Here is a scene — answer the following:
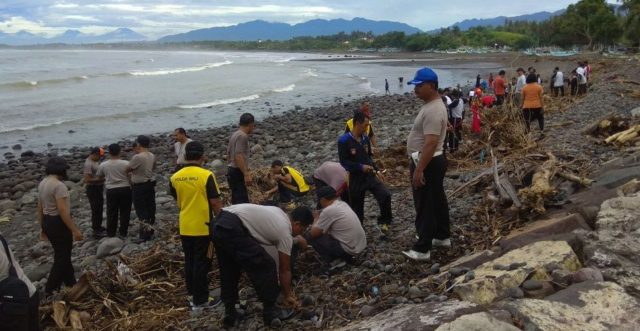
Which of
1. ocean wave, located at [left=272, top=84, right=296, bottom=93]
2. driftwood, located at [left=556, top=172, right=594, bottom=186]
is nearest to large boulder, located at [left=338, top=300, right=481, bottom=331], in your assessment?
driftwood, located at [left=556, top=172, right=594, bottom=186]

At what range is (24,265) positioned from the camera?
26.2 ft

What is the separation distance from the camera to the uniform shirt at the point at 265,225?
14.5 feet

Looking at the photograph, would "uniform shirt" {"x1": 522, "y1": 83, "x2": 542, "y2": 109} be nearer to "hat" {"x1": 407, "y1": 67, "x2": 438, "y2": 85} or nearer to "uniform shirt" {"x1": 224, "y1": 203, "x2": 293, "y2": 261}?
"hat" {"x1": 407, "y1": 67, "x2": 438, "y2": 85}

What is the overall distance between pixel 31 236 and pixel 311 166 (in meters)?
6.29

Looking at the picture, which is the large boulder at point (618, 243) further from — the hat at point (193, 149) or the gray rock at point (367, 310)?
the hat at point (193, 149)

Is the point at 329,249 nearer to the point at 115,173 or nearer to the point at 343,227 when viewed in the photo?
the point at 343,227

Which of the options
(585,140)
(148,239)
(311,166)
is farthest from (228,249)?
(311,166)

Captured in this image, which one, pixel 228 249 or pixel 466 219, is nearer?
pixel 228 249

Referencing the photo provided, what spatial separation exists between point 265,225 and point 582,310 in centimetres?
251

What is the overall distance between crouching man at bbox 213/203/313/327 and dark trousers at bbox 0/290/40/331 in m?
1.45

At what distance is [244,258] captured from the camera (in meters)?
4.33

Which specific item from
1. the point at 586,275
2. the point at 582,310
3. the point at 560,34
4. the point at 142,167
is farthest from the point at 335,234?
the point at 560,34

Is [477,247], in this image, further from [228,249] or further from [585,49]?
[585,49]

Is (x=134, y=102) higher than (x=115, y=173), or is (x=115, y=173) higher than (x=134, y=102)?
(x=115, y=173)
